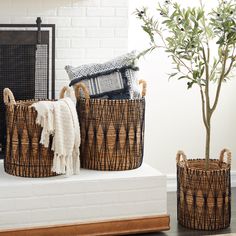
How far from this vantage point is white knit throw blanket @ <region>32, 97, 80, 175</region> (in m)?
3.00

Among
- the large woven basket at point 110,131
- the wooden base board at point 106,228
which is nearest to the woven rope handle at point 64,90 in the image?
the large woven basket at point 110,131

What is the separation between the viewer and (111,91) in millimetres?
3266

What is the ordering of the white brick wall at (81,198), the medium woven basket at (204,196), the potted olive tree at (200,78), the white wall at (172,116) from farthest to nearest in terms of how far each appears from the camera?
the white wall at (172,116), the medium woven basket at (204,196), the potted olive tree at (200,78), the white brick wall at (81,198)

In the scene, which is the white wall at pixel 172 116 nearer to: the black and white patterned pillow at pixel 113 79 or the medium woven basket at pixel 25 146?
the black and white patterned pillow at pixel 113 79

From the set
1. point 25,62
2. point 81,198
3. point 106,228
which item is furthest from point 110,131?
point 25,62

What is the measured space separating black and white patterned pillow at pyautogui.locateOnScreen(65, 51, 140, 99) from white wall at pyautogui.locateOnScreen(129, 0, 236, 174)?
777mm

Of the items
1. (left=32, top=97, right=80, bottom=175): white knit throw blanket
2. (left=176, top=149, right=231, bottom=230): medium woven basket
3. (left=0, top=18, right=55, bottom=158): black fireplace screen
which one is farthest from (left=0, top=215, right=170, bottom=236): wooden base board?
(left=0, top=18, right=55, bottom=158): black fireplace screen

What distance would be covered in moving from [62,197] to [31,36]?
1.13 meters

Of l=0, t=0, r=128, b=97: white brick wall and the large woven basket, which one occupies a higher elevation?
l=0, t=0, r=128, b=97: white brick wall

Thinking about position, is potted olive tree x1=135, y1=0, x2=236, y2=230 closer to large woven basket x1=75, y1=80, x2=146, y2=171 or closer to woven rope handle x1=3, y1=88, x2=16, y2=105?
large woven basket x1=75, y1=80, x2=146, y2=171

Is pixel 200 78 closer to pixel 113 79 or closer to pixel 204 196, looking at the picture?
pixel 113 79

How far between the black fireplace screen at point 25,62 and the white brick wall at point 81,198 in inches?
25.8

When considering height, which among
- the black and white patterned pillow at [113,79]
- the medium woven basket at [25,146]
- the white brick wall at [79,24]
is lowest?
the medium woven basket at [25,146]

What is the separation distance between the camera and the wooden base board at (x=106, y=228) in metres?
2.98
